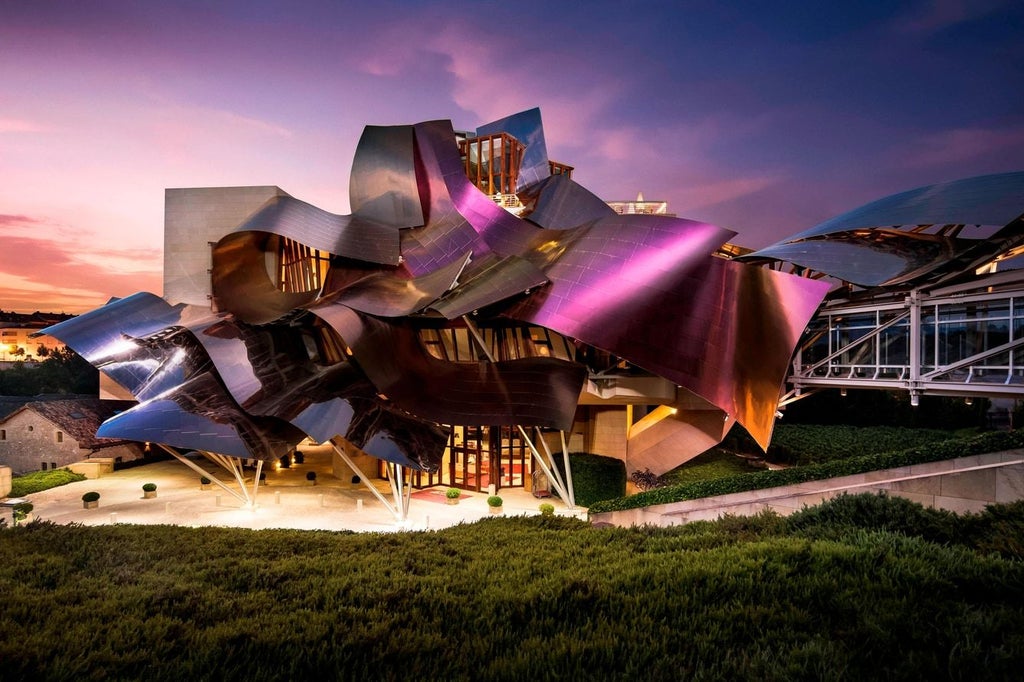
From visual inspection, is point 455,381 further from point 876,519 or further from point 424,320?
point 876,519

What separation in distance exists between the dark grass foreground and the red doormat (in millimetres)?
16203

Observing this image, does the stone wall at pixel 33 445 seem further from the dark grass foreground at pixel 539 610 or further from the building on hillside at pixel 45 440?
the dark grass foreground at pixel 539 610

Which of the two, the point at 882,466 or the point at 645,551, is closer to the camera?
the point at 645,551

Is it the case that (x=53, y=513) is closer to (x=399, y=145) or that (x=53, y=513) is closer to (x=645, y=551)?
(x=399, y=145)

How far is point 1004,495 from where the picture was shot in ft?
39.1

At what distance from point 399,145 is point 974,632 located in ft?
89.3

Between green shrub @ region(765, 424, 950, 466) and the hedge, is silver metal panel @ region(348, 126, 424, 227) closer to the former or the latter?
the hedge

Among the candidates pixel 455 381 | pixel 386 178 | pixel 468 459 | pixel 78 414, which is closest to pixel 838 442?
pixel 468 459

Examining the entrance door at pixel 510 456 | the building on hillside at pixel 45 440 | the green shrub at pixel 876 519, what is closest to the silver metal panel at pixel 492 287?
the entrance door at pixel 510 456

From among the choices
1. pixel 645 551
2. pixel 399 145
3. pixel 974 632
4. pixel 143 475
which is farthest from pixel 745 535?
pixel 143 475

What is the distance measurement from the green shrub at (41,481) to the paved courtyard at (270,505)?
438 mm

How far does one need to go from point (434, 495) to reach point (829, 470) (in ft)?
54.1

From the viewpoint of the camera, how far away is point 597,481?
2303cm

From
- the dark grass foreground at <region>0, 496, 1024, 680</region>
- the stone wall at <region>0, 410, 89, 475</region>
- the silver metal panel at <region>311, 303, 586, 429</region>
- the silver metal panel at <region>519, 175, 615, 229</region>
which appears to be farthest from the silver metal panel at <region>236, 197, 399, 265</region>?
the stone wall at <region>0, 410, 89, 475</region>
